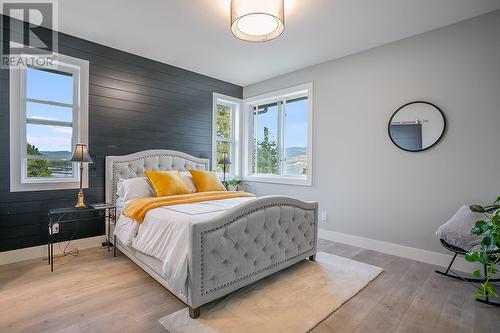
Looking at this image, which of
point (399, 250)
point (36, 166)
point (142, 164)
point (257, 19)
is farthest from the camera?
point (142, 164)

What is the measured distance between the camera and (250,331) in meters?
1.75

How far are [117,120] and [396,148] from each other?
12.5 feet

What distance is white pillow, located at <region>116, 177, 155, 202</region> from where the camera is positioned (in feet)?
10.5

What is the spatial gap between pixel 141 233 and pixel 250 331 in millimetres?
1441

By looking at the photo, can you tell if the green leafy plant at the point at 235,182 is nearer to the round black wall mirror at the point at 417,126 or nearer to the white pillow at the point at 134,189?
the white pillow at the point at 134,189

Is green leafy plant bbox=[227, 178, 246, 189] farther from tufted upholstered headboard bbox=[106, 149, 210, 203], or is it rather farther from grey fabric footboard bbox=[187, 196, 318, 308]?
grey fabric footboard bbox=[187, 196, 318, 308]

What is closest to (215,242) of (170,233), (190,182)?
(170,233)

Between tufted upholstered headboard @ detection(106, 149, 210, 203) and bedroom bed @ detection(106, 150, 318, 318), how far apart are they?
1.40 ft

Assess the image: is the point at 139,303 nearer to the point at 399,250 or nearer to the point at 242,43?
the point at 399,250

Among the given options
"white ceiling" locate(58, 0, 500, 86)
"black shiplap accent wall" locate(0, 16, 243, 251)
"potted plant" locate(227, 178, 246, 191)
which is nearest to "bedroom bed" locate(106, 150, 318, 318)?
"black shiplap accent wall" locate(0, 16, 243, 251)

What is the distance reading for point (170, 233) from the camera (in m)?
2.16

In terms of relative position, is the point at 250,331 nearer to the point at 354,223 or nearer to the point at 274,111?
the point at 354,223

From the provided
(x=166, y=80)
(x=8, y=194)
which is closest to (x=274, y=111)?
(x=166, y=80)

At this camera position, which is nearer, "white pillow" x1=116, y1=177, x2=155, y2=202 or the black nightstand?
the black nightstand
